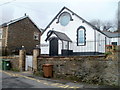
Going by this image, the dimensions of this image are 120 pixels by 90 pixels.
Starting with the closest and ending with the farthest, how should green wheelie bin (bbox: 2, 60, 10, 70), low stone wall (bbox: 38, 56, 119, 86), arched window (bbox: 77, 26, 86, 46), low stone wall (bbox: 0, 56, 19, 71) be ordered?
low stone wall (bbox: 38, 56, 119, 86) < low stone wall (bbox: 0, 56, 19, 71) < green wheelie bin (bbox: 2, 60, 10, 70) < arched window (bbox: 77, 26, 86, 46)

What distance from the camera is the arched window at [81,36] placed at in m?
18.8

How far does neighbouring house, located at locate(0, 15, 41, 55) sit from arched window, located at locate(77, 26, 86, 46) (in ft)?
34.4

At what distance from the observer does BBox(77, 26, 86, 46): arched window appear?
1875 centimetres

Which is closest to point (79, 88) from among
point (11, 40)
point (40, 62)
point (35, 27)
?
point (40, 62)

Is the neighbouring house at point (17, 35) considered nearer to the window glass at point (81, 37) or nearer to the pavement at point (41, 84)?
the window glass at point (81, 37)

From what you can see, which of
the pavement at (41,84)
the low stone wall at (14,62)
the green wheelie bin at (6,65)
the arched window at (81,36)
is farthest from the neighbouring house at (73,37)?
the pavement at (41,84)

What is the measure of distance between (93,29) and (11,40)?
1320cm

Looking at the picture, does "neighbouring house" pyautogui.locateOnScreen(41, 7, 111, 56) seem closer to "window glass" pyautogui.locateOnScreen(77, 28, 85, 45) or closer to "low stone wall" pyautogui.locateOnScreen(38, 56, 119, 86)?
"window glass" pyautogui.locateOnScreen(77, 28, 85, 45)

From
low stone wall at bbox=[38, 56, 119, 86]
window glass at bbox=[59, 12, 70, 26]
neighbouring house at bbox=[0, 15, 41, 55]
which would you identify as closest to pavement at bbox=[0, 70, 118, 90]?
low stone wall at bbox=[38, 56, 119, 86]

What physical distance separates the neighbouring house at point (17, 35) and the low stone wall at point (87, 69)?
12.7 meters

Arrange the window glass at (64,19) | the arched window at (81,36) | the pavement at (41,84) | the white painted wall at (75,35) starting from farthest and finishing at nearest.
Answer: the window glass at (64,19), the arched window at (81,36), the white painted wall at (75,35), the pavement at (41,84)

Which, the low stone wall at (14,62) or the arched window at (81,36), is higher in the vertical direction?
the arched window at (81,36)

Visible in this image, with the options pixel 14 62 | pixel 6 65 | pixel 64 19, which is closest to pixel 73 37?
pixel 64 19

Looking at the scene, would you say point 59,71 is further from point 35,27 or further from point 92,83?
point 35,27
